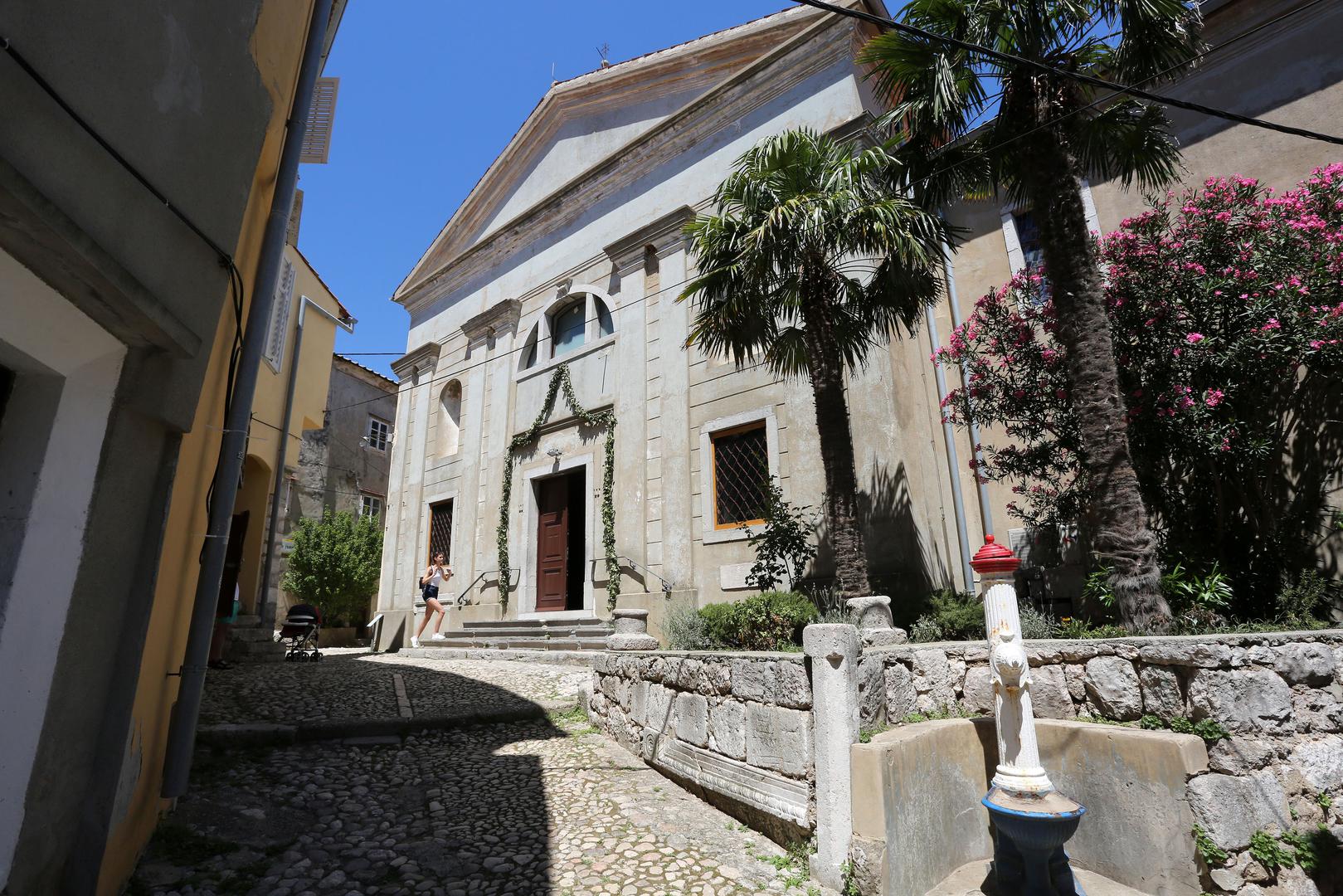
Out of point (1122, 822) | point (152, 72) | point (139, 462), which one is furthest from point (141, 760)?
point (1122, 822)

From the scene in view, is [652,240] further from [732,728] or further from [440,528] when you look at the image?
[732,728]

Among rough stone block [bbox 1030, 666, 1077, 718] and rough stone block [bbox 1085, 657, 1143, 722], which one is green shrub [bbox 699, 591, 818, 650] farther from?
rough stone block [bbox 1085, 657, 1143, 722]

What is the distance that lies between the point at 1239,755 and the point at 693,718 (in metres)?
3.30

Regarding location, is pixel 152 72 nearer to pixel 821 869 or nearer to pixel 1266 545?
pixel 821 869

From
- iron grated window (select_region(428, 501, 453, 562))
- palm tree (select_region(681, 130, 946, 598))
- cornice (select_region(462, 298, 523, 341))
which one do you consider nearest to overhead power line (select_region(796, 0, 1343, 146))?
palm tree (select_region(681, 130, 946, 598))

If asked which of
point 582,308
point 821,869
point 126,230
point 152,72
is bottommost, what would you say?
point 821,869

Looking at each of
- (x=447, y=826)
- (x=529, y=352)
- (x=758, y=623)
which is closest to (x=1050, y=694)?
(x=758, y=623)

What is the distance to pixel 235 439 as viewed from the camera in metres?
3.88

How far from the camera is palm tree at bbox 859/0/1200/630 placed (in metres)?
5.20

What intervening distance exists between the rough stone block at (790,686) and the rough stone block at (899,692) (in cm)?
25

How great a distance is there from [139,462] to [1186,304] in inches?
333

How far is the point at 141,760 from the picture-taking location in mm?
3105

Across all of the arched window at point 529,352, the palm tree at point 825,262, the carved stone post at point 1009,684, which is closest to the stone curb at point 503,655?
the palm tree at point 825,262

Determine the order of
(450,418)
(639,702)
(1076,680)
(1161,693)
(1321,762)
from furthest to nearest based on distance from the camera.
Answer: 1. (450,418)
2. (639,702)
3. (1076,680)
4. (1161,693)
5. (1321,762)
